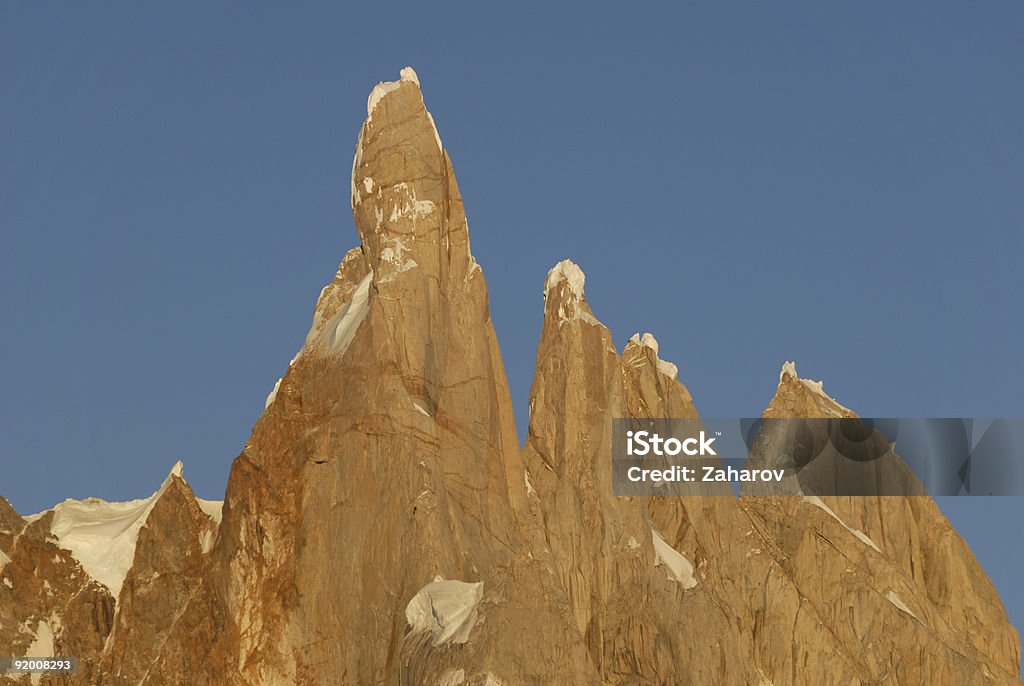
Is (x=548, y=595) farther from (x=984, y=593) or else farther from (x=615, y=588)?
Answer: (x=984, y=593)

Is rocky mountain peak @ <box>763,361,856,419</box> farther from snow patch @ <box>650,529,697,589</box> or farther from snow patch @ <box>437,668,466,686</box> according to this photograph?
snow patch @ <box>437,668,466,686</box>

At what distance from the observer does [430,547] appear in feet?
254

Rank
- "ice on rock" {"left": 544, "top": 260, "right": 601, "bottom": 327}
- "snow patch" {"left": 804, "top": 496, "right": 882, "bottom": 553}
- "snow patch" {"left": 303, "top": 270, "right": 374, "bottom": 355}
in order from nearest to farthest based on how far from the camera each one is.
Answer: "snow patch" {"left": 303, "top": 270, "right": 374, "bottom": 355}, "ice on rock" {"left": 544, "top": 260, "right": 601, "bottom": 327}, "snow patch" {"left": 804, "top": 496, "right": 882, "bottom": 553}

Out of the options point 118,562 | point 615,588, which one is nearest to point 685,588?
point 615,588

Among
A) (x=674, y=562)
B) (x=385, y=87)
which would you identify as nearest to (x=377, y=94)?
(x=385, y=87)

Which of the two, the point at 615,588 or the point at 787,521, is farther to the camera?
the point at 787,521

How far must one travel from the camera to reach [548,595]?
74375mm

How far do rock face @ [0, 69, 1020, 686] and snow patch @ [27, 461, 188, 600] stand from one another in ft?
0.31

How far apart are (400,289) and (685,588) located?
13331 mm

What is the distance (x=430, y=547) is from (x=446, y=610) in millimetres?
3133

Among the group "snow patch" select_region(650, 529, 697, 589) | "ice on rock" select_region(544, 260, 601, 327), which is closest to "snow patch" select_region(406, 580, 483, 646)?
"snow patch" select_region(650, 529, 697, 589)

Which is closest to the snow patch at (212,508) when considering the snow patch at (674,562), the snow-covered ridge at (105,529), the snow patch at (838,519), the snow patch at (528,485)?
the snow-covered ridge at (105,529)

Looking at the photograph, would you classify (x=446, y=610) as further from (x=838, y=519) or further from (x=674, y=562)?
(x=838, y=519)

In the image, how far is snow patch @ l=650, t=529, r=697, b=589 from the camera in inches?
3396
